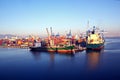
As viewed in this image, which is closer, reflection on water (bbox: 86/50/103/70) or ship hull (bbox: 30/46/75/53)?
reflection on water (bbox: 86/50/103/70)

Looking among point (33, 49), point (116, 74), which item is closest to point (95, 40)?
point (33, 49)

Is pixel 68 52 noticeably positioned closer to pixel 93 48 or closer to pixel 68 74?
pixel 93 48

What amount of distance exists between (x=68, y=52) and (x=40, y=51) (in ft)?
20.0

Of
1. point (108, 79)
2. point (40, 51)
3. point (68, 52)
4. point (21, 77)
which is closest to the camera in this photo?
point (108, 79)

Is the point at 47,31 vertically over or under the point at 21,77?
over

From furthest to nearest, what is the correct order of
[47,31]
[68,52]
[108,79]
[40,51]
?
[47,31]
[40,51]
[68,52]
[108,79]

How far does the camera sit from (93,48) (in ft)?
110

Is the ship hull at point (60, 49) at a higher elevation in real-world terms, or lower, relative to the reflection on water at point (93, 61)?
higher

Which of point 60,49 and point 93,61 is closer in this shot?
point 93,61

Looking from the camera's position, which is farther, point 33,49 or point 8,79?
point 33,49

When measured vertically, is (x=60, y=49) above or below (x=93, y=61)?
above

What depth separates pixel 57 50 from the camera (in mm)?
33469

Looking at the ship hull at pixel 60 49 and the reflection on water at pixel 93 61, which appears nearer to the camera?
the reflection on water at pixel 93 61

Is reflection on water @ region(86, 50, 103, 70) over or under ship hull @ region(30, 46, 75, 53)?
under
